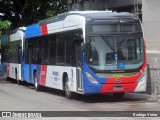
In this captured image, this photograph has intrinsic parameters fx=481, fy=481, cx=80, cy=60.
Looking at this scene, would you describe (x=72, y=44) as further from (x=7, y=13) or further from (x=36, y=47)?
(x=7, y=13)

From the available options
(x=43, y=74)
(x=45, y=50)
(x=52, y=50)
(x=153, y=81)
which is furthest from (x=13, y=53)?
(x=153, y=81)

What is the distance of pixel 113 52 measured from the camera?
1695 cm

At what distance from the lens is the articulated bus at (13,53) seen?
89.9 ft

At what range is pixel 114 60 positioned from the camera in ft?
55.7

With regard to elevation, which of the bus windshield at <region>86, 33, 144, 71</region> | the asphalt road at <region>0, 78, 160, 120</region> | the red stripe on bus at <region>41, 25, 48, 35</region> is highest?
the red stripe on bus at <region>41, 25, 48, 35</region>

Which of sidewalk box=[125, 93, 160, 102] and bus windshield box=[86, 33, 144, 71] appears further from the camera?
sidewalk box=[125, 93, 160, 102]

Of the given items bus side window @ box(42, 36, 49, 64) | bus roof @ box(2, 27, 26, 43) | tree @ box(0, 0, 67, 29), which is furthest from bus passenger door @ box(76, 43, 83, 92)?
tree @ box(0, 0, 67, 29)

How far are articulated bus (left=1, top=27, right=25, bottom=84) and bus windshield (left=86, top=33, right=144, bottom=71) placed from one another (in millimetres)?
10745

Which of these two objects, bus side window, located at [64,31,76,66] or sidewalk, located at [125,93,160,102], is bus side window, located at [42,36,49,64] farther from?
sidewalk, located at [125,93,160,102]

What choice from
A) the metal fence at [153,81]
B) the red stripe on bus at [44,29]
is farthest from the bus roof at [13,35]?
the metal fence at [153,81]

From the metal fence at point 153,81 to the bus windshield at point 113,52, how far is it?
4.36 feet

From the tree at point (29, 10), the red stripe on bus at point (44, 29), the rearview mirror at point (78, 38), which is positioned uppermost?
the tree at point (29, 10)

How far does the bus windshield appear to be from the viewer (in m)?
16.8

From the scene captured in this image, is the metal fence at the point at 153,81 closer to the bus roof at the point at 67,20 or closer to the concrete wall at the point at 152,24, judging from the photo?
the bus roof at the point at 67,20
